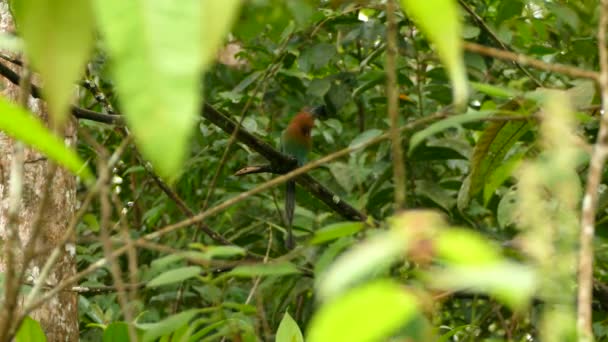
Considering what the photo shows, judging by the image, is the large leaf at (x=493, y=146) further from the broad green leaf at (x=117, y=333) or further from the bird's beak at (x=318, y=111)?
the bird's beak at (x=318, y=111)

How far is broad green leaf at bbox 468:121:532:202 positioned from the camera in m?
1.68

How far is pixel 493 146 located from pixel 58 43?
4.18 ft

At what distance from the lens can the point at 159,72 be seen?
0.47 m

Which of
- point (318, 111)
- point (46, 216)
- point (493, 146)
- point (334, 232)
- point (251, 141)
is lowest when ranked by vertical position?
point (318, 111)

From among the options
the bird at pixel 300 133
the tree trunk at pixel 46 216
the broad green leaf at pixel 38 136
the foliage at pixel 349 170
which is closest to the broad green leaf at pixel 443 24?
the foliage at pixel 349 170

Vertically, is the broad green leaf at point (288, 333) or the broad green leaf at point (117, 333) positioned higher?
the broad green leaf at point (288, 333)

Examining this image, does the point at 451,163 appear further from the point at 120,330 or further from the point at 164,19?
the point at 164,19

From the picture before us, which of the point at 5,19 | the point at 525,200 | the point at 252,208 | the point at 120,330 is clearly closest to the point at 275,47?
the point at 252,208

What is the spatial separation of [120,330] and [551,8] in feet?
5.40

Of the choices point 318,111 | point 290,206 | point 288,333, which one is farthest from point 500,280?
point 318,111

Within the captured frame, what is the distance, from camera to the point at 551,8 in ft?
8.93

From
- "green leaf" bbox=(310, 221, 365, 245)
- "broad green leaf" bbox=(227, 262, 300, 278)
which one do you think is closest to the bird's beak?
"broad green leaf" bbox=(227, 262, 300, 278)

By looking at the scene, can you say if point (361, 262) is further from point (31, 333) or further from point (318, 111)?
point (318, 111)

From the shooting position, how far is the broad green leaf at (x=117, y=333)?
5.58ft
